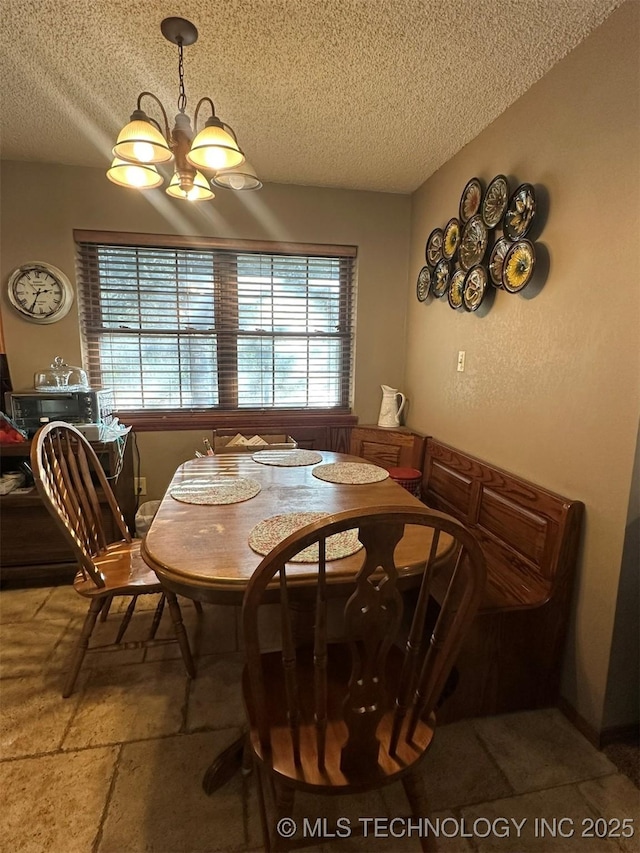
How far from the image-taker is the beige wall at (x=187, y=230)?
251 cm

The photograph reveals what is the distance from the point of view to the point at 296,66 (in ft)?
5.41

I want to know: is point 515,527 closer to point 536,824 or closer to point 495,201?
point 536,824

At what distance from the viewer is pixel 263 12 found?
1.39 m

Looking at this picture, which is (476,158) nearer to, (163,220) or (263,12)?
(263,12)

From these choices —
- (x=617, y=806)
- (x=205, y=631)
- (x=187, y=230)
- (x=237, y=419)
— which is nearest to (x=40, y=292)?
(x=187, y=230)

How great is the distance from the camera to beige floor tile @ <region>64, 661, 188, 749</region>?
56.3 inches

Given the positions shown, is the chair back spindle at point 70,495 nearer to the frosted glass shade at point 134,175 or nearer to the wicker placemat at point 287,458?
the wicker placemat at point 287,458

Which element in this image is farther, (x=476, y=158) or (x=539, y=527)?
(x=476, y=158)

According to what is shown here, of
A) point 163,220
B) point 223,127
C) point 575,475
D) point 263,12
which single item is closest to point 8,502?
point 163,220

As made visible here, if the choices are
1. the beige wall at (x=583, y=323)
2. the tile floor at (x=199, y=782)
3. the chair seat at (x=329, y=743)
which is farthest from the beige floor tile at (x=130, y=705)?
the beige wall at (x=583, y=323)

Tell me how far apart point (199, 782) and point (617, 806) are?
124 cm

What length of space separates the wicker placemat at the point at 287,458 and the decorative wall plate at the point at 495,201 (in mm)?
1371

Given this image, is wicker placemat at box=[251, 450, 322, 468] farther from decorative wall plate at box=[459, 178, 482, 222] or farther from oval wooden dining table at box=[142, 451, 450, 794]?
decorative wall plate at box=[459, 178, 482, 222]

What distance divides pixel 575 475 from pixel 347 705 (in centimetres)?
115
